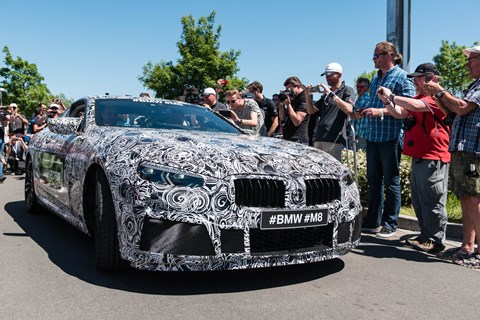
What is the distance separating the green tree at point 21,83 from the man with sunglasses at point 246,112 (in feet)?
138

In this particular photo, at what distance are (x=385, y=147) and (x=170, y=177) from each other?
9.86 feet

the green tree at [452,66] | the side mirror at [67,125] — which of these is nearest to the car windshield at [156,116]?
the side mirror at [67,125]

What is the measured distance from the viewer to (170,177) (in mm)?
2930

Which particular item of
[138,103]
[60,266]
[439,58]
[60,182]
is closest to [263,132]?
[138,103]

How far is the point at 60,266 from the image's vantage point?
362 centimetres

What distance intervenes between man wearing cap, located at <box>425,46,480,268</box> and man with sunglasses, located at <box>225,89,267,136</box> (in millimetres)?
3691

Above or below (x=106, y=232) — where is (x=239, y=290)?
below

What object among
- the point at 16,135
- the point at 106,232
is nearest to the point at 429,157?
the point at 106,232

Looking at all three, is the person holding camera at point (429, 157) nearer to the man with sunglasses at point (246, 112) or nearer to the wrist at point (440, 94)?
the wrist at point (440, 94)

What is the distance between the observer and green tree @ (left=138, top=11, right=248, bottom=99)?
38.8 metres

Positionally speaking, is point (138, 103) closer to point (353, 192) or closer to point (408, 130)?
point (353, 192)

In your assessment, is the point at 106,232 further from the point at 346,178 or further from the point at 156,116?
the point at 346,178

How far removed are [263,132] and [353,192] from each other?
14.2ft

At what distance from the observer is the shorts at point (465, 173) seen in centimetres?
386
